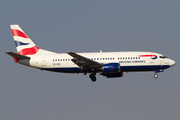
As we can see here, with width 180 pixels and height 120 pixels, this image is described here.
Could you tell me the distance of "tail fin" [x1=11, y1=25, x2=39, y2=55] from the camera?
180 feet

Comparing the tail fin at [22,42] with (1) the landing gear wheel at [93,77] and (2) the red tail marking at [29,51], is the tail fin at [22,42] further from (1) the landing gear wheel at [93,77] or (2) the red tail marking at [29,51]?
(1) the landing gear wheel at [93,77]

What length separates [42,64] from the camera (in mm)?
52219

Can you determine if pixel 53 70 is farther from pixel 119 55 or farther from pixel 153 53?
pixel 153 53

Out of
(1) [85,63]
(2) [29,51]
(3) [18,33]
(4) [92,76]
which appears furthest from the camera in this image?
(3) [18,33]

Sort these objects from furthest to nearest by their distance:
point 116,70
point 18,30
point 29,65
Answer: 1. point 18,30
2. point 29,65
3. point 116,70

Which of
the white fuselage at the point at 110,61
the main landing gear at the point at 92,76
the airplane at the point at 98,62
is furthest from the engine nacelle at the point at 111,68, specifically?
the main landing gear at the point at 92,76

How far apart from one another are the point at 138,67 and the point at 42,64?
14.5 m

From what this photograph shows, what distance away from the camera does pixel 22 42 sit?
55938 millimetres

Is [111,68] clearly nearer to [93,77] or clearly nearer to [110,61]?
[110,61]

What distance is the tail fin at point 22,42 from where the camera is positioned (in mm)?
55000

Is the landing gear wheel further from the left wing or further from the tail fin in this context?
the tail fin

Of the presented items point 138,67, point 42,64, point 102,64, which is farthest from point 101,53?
point 42,64

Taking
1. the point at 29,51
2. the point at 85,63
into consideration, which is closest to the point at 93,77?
the point at 85,63

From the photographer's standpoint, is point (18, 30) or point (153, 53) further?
point (18, 30)
